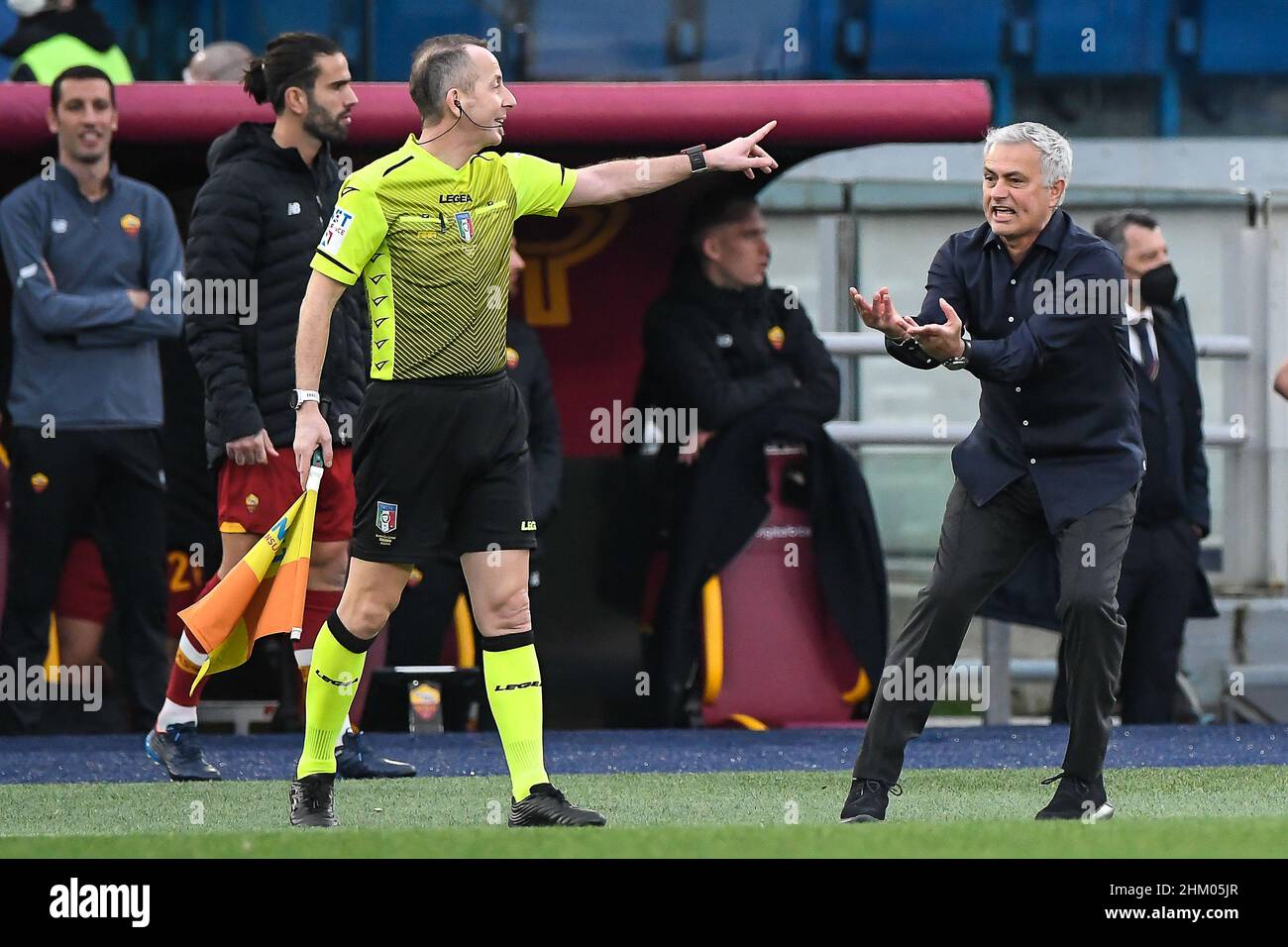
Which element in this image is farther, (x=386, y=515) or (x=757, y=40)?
(x=757, y=40)

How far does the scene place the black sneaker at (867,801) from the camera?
5879 millimetres

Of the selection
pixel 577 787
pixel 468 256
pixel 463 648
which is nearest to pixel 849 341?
pixel 463 648

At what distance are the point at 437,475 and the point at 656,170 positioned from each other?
0.87m

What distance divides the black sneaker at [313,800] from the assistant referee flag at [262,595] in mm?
479

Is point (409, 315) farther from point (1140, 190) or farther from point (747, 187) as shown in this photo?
point (1140, 190)

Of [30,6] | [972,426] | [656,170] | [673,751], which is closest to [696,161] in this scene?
[656,170]

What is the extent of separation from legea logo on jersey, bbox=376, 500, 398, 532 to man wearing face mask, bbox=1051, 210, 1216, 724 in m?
3.77

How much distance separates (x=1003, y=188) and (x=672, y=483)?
3437 mm

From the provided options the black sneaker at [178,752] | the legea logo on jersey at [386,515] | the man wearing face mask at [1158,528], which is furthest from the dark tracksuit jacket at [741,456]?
the legea logo on jersey at [386,515]

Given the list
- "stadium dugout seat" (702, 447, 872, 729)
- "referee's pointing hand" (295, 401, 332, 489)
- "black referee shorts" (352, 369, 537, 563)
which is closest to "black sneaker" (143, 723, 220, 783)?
"referee's pointing hand" (295, 401, 332, 489)

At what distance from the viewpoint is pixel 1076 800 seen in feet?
19.4
